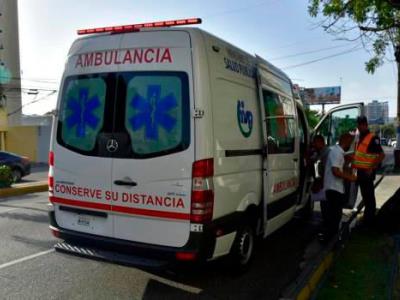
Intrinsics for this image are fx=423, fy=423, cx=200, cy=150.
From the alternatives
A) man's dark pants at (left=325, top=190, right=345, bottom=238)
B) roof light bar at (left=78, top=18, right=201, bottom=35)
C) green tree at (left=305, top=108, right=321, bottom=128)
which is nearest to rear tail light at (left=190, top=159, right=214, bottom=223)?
roof light bar at (left=78, top=18, right=201, bottom=35)

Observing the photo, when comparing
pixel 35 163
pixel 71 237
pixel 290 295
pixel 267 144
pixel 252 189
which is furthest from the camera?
pixel 35 163

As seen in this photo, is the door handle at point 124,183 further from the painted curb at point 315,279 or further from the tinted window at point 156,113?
the painted curb at point 315,279

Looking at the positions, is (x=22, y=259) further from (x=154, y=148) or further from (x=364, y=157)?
(x=364, y=157)

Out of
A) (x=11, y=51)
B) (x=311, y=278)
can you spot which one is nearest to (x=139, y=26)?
(x=311, y=278)

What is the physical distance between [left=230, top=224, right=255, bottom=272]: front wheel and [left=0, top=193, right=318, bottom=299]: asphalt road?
0.49ft

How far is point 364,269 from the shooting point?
5027mm

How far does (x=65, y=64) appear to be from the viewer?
15.3ft

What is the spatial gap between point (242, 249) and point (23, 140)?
32228mm

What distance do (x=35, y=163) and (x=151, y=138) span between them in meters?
30.5

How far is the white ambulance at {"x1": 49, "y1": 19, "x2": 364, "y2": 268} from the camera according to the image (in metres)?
3.97

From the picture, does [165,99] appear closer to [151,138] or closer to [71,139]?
[151,138]

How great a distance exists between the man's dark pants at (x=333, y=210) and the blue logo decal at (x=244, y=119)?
2144 mm

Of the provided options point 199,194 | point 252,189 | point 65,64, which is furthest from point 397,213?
point 65,64

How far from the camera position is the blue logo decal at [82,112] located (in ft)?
14.5
